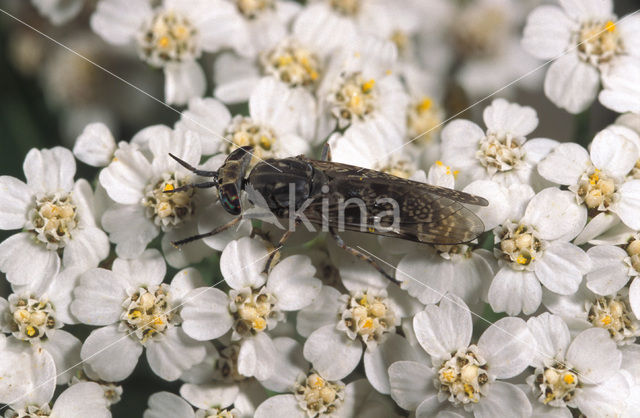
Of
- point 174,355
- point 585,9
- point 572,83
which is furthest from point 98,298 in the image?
point 585,9

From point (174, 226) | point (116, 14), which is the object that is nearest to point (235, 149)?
point (174, 226)

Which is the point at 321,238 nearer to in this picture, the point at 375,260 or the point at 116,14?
the point at 375,260

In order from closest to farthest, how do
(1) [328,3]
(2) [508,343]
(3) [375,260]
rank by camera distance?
(2) [508,343] → (3) [375,260] → (1) [328,3]

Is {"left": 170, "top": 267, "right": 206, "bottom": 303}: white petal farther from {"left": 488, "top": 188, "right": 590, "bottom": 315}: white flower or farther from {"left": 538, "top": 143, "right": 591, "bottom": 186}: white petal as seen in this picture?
{"left": 538, "top": 143, "right": 591, "bottom": 186}: white petal

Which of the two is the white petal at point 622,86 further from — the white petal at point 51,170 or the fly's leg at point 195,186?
the white petal at point 51,170

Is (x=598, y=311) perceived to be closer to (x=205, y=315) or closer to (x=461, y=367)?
(x=461, y=367)

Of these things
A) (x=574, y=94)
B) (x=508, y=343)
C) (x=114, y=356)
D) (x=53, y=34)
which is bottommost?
(x=114, y=356)

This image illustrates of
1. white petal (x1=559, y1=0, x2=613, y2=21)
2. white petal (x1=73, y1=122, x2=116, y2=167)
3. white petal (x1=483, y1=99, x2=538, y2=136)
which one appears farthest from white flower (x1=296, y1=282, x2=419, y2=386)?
white petal (x1=559, y1=0, x2=613, y2=21)

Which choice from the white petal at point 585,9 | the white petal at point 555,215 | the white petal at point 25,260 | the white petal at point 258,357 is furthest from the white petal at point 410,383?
the white petal at point 585,9
